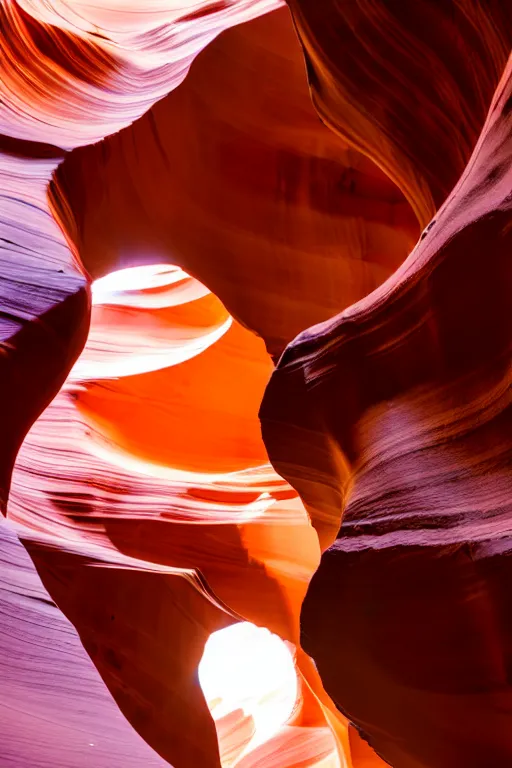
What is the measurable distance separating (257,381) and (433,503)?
2.21m

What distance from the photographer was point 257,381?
319 centimetres

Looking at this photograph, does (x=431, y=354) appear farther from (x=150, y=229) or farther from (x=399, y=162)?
(x=150, y=229)

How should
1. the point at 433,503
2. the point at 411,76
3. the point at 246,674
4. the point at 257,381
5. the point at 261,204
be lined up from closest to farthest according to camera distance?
the point at 433,503 < the point at 411,76 < the point at 261,204 < the point at 257,381 < the point at 246,674

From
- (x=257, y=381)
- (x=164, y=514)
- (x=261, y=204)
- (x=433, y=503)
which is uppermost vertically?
(x=261, y=204)

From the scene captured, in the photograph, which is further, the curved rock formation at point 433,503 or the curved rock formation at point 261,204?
the curved rock formation at point 261,204

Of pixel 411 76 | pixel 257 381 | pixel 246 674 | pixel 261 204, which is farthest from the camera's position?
pixel 246 674

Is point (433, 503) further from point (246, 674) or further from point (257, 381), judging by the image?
point (246, 674)

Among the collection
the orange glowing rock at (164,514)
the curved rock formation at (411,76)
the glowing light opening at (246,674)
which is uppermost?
the curved rock formation at (411,76)

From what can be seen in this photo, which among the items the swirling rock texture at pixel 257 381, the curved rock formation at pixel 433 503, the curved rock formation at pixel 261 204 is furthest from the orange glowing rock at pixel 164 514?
the curved rock formation at pixel 433 503

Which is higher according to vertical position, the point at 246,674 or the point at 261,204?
the point at 261,204

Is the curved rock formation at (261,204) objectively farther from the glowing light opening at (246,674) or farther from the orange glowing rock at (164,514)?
the glowing light opening at (246,674)

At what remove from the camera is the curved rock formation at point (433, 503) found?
3.02 feet

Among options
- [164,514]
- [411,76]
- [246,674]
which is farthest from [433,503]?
[246,674]

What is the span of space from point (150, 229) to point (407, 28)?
3.67 ft
